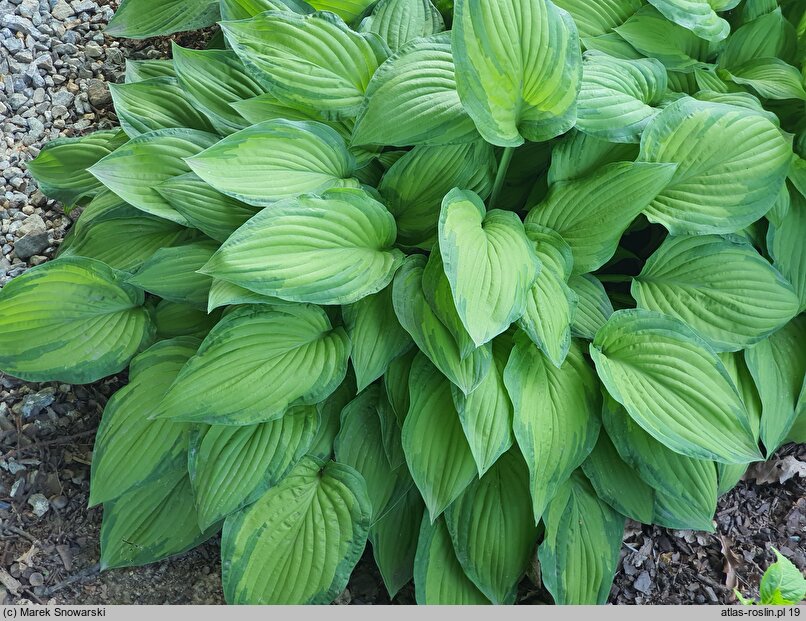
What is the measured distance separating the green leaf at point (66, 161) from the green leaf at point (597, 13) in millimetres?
1076

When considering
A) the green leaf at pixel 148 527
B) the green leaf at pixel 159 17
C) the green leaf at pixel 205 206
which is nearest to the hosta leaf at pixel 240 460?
the green leaf at pixel 148 527

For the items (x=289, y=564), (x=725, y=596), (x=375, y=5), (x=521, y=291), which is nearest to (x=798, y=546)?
(x=725, y=596)

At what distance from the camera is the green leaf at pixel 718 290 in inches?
58.2

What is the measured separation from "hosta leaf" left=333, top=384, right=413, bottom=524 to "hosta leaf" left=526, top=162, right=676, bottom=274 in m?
0.48

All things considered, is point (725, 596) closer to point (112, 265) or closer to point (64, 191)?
point (112, 265)

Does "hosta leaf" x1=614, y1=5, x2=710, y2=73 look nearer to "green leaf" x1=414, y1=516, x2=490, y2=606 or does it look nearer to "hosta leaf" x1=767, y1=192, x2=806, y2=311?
"hosta leaf" x1=767, y1=192, x2=806, y2=311

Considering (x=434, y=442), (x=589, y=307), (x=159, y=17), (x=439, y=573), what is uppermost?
(x=159, y=17)

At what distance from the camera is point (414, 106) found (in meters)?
1.33

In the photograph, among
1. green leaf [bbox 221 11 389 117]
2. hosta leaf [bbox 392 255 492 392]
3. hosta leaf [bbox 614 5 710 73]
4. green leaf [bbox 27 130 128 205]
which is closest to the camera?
hosta leaf [bbox 392 255 492 392]

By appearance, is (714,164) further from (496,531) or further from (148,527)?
(148,527)

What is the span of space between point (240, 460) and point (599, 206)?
832mm

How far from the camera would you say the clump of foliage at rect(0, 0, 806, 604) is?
129 centimetres

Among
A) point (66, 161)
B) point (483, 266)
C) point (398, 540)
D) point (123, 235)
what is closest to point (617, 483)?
point (398, 540)

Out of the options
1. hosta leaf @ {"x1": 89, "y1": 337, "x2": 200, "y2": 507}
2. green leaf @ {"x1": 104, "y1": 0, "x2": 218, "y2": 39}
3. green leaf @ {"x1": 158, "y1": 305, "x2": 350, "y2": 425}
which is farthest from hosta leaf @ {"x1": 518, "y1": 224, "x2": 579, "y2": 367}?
green leaf @ {"x1": 104, "y1": 0, "x2": 218, "y2": 39}
